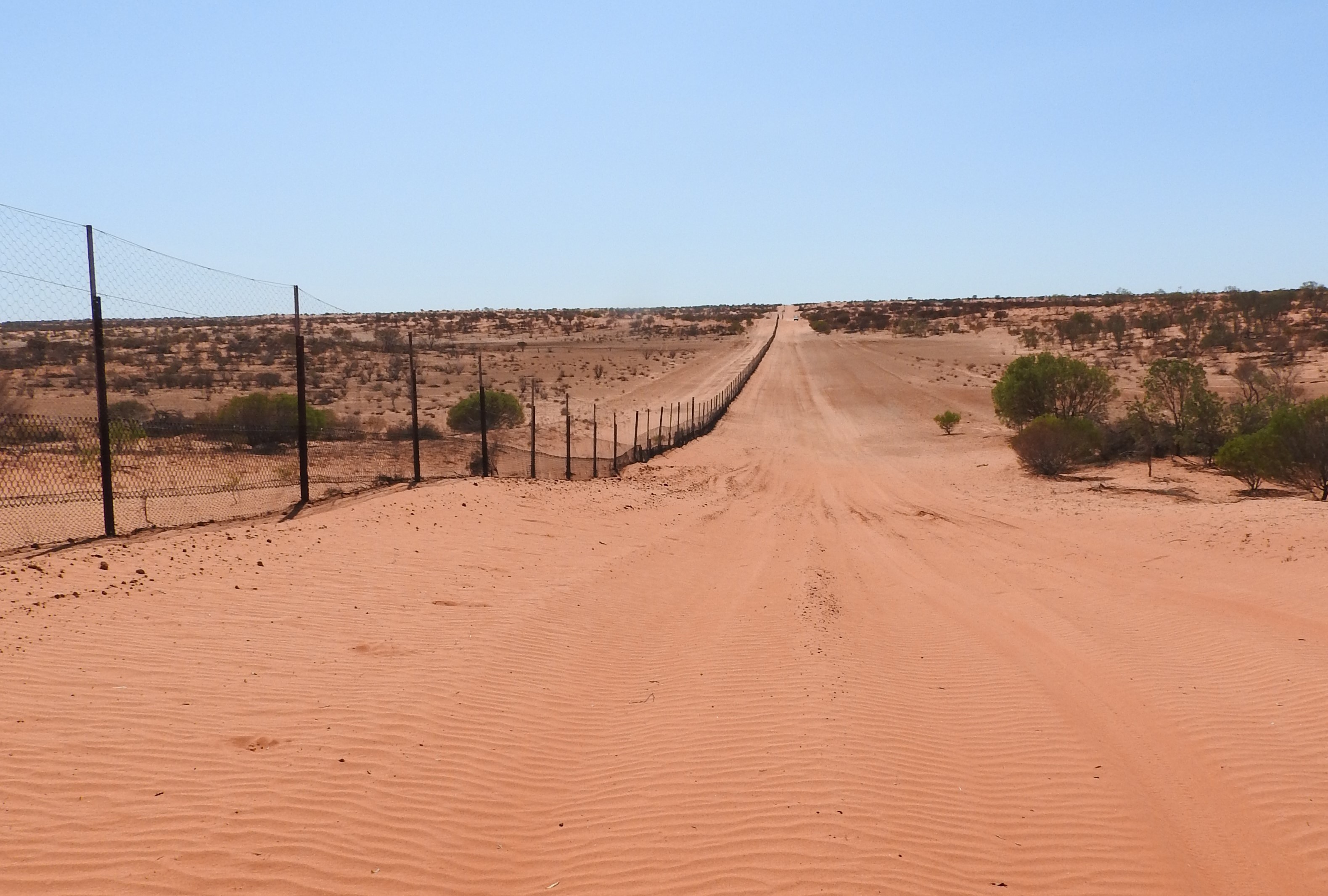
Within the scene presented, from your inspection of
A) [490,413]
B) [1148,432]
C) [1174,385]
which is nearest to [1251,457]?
[1148,432]

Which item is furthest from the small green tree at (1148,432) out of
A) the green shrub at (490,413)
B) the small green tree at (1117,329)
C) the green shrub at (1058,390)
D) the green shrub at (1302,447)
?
the small green tree at (1117,329)

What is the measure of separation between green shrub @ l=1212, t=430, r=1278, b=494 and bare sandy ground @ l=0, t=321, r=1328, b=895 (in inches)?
254

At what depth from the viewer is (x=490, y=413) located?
114 feet

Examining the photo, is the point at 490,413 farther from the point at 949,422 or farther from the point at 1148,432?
the point at 1148,432

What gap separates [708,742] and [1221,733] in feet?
13.5

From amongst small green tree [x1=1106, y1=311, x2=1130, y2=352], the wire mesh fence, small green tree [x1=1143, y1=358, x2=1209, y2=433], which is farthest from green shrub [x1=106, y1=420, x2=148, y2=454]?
small green tree [x1=1106, y1=311, x2=1130, y2=352]

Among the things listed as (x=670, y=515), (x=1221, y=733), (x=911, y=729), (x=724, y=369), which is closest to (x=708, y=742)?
(x=911, y=729)

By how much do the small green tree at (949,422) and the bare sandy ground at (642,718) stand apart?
23.4 meters

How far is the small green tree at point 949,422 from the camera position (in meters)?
39.7

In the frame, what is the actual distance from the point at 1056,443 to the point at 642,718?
23.2m

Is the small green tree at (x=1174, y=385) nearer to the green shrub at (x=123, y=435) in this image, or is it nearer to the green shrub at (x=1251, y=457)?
the green shrub at (x=1251, y=457)

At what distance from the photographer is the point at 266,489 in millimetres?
18156

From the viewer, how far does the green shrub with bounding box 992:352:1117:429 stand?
108ft

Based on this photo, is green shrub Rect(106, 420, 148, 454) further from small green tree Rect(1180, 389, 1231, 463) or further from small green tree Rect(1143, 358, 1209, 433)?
small green tree Rect(1143, 358, 1209, 433)
